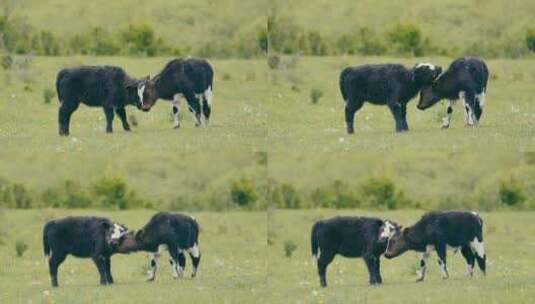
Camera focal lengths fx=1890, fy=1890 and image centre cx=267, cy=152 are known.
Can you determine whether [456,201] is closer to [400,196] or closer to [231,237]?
[400,196]

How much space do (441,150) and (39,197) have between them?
19.4ft

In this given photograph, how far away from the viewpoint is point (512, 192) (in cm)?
2780

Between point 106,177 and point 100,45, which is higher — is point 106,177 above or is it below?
below

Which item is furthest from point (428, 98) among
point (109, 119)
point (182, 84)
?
point (109, 119)

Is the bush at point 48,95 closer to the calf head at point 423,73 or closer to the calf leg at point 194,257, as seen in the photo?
the calf leg at point 194,257

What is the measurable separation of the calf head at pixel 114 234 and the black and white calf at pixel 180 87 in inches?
72.6

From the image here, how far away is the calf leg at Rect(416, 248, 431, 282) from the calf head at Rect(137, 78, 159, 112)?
4437 mm

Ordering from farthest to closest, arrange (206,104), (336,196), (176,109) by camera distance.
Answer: (336,196) → (206,104) → (176,109)

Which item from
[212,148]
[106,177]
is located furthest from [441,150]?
[106,177]

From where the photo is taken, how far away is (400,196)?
90.9 ft

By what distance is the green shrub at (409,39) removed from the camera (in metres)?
28.4

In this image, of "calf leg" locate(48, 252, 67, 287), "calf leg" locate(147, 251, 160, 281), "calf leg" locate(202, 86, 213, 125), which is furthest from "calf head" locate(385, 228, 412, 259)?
"calf leg" locate(48, 252, 67, 287)

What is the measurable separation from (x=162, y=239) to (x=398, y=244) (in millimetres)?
3241

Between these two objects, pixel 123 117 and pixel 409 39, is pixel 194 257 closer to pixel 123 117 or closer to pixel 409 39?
pixel 123 117
